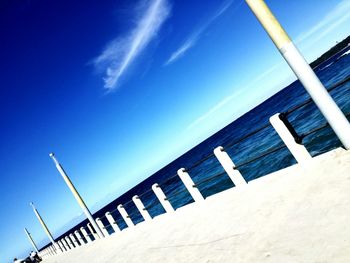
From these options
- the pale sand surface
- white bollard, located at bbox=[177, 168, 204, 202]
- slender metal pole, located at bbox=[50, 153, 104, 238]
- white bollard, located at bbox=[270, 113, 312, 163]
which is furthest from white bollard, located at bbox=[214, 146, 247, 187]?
slender metal pole, located at bbox=[50, 153, 104, 238]

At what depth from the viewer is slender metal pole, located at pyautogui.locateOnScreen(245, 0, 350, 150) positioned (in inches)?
220

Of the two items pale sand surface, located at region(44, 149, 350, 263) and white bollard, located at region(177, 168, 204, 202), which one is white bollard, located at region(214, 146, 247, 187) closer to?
pale sand surface, located at region(44, 149, 350, 263)

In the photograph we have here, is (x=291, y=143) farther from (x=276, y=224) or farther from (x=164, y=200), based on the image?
(x=164, y=200)

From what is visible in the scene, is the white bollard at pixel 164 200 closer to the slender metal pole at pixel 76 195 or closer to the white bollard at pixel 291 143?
the white bollard at pixel 291 143

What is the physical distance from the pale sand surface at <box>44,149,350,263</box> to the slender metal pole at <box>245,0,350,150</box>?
0.54 metres

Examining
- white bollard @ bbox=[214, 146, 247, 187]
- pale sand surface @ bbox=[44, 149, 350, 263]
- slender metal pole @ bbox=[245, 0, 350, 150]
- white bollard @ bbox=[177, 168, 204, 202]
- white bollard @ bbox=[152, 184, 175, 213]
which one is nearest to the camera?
pale sand surface @ bbox=[44, 149, 350, 263]

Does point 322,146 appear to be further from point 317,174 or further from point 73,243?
point 73,243

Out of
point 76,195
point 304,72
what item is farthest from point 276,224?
point 76,195

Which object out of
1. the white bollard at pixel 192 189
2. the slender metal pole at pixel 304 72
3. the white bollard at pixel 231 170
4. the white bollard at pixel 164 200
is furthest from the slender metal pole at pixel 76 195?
the slender metal pole at pixel 304 72

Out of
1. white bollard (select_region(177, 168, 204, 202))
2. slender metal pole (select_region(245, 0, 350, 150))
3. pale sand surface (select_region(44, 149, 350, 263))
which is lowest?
pale sand surface (select_region(44, 149, 350, 263))

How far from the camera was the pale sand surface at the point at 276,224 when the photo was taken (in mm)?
3589

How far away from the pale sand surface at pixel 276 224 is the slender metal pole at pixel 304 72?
1.78ft

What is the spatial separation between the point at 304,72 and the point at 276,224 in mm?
2796

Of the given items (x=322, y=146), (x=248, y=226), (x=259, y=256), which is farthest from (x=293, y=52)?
(x=322, y=146)
